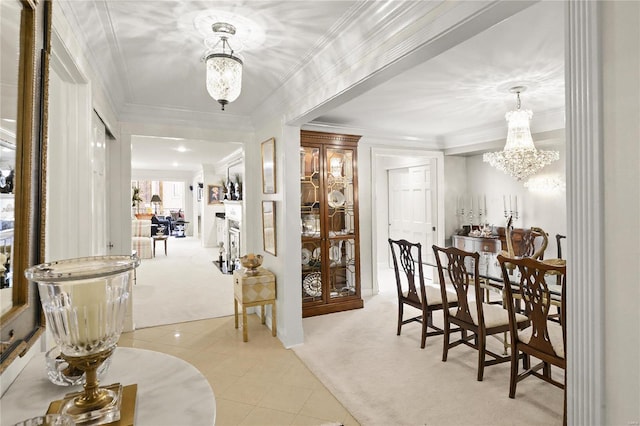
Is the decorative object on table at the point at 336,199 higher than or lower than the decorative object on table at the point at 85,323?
higher

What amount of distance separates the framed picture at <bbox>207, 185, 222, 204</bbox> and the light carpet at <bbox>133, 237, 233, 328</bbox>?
7.27ft

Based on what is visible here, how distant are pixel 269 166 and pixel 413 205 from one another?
12.3ft

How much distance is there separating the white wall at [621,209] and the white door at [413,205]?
5.06 metres

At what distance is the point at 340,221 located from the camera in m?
4.60

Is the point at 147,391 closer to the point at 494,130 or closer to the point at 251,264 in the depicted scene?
the point at 251,264

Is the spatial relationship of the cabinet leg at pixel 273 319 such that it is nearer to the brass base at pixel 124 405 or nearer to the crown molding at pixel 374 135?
the crown molding at pixel 374 135

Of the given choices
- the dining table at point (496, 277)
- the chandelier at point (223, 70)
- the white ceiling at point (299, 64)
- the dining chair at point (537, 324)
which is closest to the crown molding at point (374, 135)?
the white ceiling at point (299, 64)

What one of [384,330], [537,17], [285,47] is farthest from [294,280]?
[537,17]

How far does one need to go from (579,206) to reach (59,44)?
89.4 inches

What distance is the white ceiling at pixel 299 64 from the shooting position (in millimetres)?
1905

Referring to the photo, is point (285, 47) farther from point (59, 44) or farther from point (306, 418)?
point (306, 418)

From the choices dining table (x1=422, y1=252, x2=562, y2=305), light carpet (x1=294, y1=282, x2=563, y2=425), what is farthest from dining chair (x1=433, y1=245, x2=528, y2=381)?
dining table (x1=422, y1=252, x2=562, y2=305)

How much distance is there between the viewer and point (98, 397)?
80 centimetres

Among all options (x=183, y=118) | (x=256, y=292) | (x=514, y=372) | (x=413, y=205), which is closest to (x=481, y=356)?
(x=514, y=372)
